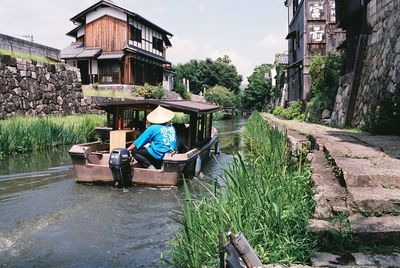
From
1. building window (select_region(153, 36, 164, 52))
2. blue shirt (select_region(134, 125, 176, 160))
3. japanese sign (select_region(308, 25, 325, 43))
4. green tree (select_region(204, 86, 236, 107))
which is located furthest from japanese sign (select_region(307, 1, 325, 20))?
green tree (select_region(204, 86, 236, 107))

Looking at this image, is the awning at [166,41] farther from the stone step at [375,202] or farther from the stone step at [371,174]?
the stone step at [375,202]

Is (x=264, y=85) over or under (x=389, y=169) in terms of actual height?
over

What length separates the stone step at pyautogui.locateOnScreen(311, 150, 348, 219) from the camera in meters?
3.65

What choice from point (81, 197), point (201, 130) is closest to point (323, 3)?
point (201, 130)

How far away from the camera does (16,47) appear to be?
1786 centimetres

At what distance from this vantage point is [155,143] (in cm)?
838

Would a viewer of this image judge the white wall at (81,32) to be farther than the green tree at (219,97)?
No

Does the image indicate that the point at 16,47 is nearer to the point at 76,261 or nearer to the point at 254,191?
the point at 76,261

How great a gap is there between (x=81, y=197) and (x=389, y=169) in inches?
217

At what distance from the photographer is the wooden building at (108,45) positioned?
100ft

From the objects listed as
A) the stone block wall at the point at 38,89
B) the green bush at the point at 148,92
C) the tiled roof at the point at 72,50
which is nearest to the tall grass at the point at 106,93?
Result: the green bush at the point at 148,92

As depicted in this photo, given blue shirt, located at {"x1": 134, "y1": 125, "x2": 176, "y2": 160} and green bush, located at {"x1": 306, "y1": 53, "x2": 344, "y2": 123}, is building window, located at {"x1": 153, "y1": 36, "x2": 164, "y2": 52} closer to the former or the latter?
green bush, located at {"x1": 306, "y1": 53, "x2": 344, "y2": 123}

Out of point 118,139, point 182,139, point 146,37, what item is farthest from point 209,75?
point 118,139

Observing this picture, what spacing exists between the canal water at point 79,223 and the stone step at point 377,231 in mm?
1946
